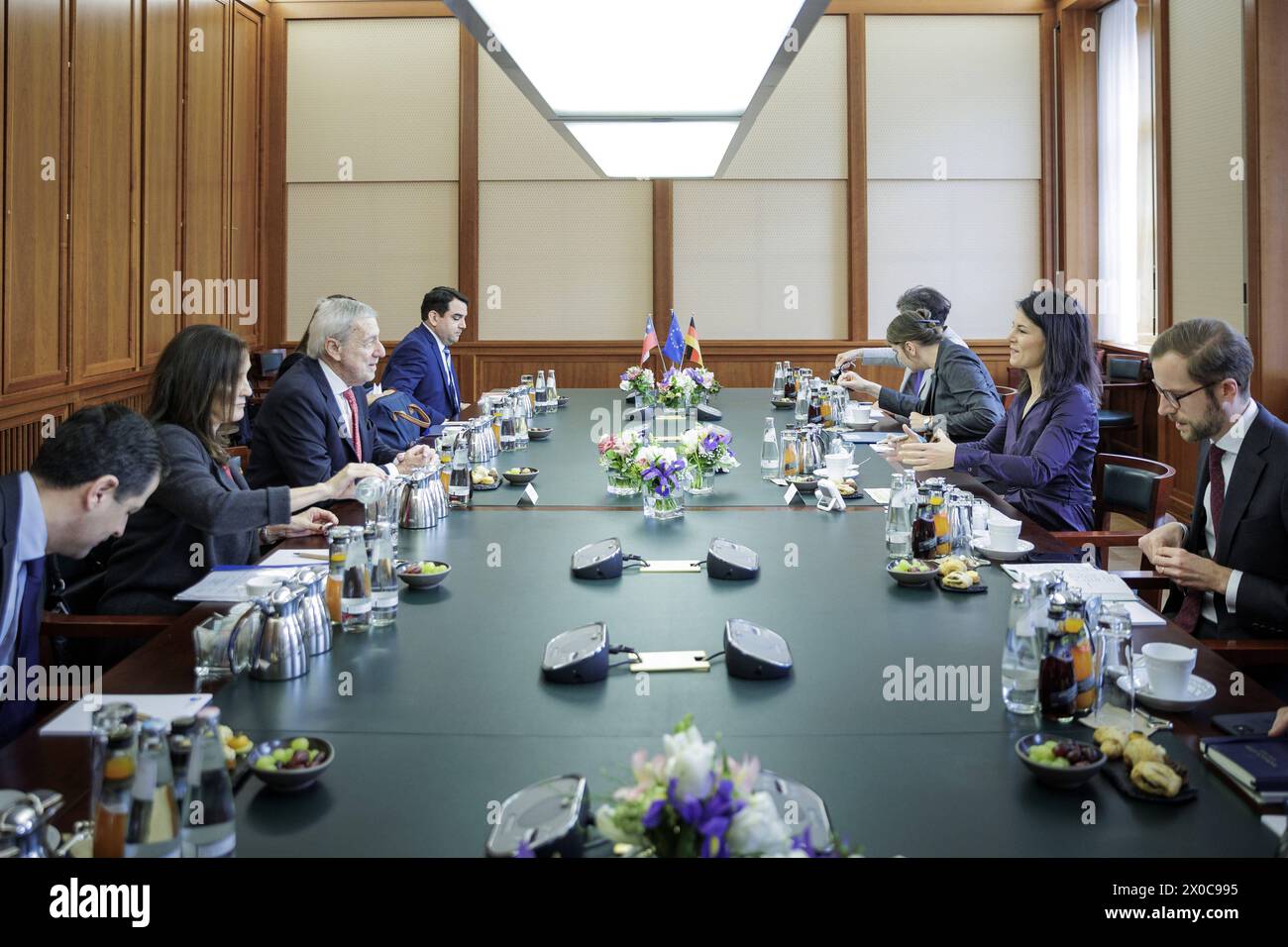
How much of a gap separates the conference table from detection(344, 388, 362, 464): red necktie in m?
1.15

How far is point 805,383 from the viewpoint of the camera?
5.61 metres

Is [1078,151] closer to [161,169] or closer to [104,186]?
[161,169]

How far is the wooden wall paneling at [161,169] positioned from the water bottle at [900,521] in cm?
511

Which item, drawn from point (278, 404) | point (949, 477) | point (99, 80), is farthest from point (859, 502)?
point (99, 80)

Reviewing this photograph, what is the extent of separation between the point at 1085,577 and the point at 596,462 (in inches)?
86.5

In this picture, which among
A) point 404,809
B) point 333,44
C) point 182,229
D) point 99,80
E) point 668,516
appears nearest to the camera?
point 404,809

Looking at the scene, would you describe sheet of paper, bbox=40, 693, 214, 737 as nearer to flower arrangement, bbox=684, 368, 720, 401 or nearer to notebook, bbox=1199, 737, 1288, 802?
notebook, bbox=1199, 737, 1288, 802

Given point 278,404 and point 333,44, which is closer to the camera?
point 278,404

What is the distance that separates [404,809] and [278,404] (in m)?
2.50

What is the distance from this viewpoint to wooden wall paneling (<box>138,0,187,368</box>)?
6.61 metres

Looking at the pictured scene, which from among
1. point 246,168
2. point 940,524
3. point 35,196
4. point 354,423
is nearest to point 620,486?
point 354,423

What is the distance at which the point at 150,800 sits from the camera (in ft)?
4.19

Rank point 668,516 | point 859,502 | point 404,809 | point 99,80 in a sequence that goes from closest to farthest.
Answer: point 404,809, point 668,516, point 859,502, point 99,80

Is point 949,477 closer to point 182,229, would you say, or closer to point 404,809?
point 404,809
